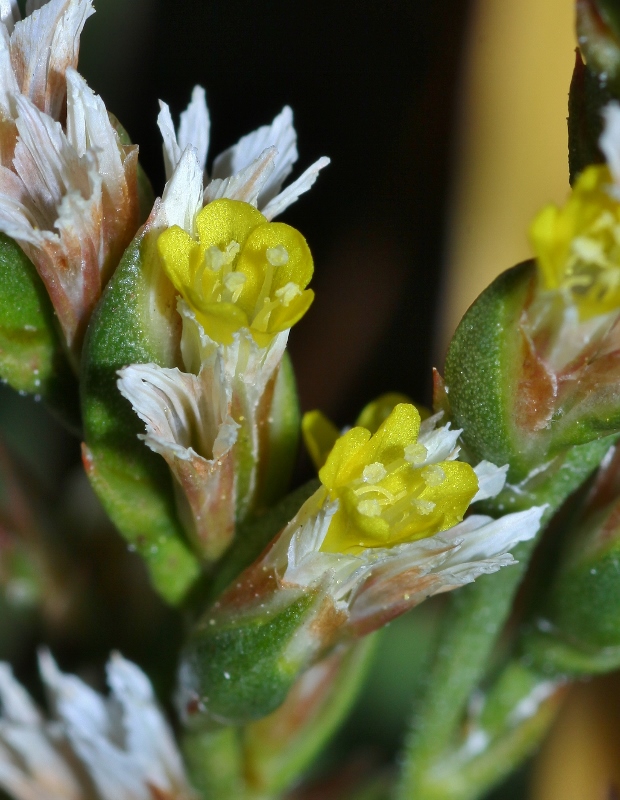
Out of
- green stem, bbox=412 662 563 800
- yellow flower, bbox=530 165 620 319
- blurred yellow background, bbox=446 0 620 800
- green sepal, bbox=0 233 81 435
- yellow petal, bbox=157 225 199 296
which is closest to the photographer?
yellow flower, bbox=530 165 620 319

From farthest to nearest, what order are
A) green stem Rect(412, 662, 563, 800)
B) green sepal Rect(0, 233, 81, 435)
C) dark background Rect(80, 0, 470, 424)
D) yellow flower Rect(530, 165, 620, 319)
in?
dark background Rect(80, 0, 470, 424) → green stem Rect(412, 662, 563, 800) → green sepal Rect(0, 233, 81, 435) → yellow flower Rect(530, 165, 620, 319)

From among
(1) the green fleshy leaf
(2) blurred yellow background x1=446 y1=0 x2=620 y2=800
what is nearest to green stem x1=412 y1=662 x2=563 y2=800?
(1) the green fleshy leaf

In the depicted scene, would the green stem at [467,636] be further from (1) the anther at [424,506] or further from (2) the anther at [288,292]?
(2) the anther at [288,292]

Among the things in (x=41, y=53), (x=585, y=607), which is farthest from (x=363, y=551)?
(x=41, y=53)

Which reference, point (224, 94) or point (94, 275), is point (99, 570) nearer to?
point (94, 275)

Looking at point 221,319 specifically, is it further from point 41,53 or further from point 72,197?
point 41,53

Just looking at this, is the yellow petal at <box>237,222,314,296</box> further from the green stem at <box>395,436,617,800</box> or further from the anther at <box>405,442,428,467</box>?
the green stem at <box>395,436,617,800</box>
